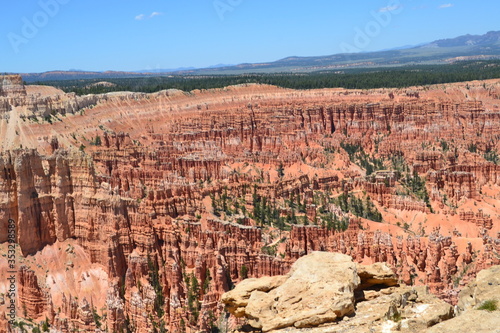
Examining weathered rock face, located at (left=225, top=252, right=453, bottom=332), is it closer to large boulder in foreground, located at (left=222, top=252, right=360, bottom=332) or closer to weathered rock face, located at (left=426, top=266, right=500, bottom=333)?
large boulder in foreground, located at (left=222, top=252, right=360, bottom=332)

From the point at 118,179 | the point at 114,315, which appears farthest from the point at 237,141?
the point at 114,315

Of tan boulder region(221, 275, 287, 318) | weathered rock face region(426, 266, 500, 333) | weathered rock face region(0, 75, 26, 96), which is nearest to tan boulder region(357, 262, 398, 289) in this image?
weathered rock face region(426, 266, 500, 333)

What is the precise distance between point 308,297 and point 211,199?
44.0 metres

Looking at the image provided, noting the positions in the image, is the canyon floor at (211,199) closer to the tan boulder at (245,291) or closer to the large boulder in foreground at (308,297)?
the tan boulder at (245,291)

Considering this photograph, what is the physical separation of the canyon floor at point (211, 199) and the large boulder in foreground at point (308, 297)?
63.1 ft

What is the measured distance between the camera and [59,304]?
43.8 meters

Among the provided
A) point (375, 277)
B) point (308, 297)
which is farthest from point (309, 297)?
point (375, 277)

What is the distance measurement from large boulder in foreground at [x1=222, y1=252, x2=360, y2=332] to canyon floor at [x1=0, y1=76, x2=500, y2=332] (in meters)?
19.2

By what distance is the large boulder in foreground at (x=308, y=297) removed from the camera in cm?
1969

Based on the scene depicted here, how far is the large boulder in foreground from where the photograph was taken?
1969 centimetres

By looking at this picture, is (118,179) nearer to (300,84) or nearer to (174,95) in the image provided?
(174,95)

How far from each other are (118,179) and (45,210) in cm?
2335

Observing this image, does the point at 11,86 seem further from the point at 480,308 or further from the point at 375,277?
the point at 480,308

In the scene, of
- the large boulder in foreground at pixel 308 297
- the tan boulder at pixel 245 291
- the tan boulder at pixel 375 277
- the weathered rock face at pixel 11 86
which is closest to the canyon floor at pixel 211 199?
the weathered rock face at pixel 11 86
